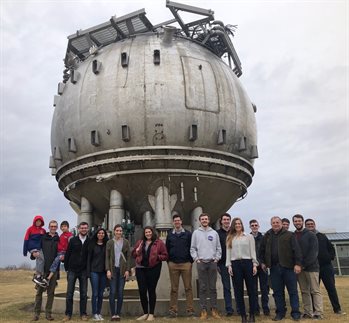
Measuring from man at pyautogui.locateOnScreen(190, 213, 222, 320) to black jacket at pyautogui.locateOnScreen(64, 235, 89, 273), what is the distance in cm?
259

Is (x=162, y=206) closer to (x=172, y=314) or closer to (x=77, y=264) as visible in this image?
(x=172, y=314)

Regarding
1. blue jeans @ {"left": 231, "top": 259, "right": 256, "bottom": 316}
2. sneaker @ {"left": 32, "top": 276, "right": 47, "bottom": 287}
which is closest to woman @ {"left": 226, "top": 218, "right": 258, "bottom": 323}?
blue jeans @ {"left": 231, "top": 259, "right": 256, "bottom": 316}

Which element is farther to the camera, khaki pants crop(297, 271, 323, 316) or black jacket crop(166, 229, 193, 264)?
black jacket crop(166, 229, 193, 264)

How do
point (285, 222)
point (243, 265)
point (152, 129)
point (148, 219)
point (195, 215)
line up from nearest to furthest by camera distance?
1. point (243, 265)
2. point (285, 222)
3. point (152, 129)
4. point (148, 219)
5. point (195, 215)

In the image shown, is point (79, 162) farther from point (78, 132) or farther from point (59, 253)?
point (59, 253)

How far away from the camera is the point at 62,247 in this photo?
31.6 ft

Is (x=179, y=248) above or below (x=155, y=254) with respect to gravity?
above

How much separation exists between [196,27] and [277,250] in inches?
483

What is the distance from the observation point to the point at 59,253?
9.59 meters

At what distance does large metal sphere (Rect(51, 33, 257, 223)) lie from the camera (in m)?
14.0

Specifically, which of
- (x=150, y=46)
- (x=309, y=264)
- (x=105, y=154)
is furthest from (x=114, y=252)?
(x=150, y=46)

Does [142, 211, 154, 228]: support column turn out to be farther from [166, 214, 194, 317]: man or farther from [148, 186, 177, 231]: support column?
[166, 214, 194, 317]: man

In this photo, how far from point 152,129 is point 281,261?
22.7 feet

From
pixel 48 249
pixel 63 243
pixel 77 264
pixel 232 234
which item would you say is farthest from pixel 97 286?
pixel 232 234
